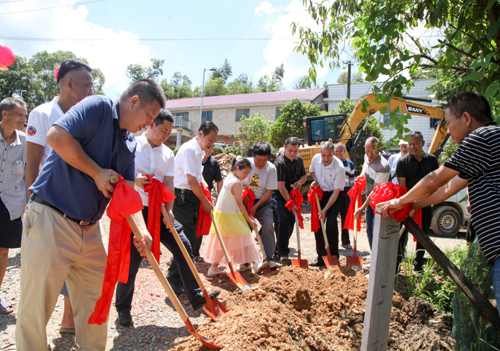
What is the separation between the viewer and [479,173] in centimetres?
228

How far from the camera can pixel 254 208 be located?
18.2 ft

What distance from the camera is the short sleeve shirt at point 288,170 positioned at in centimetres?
595

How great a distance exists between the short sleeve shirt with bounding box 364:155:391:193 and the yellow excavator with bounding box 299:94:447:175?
4.22 metres

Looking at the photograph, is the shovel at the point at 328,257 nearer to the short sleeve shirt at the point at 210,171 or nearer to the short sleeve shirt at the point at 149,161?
the short sleeve shirt at the point at 210,171

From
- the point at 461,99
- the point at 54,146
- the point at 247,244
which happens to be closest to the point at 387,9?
the point at 461,99

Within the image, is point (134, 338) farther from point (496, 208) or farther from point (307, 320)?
point (496, 208)

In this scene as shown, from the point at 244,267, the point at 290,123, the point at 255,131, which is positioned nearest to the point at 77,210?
the point at 244,267

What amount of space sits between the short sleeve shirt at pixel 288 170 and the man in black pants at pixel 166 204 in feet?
7.98

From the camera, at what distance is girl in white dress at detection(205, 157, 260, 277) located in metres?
4.93

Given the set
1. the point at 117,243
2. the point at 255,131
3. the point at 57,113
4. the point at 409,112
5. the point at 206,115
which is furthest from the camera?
the point at 206,115

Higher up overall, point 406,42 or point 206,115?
point 206,115

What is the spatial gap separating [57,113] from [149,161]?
1.10 meters

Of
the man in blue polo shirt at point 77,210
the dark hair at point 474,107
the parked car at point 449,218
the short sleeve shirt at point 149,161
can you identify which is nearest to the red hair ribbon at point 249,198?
the short sleeve shirt at point 149,161

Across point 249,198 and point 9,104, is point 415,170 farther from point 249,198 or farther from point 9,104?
point 9,104
